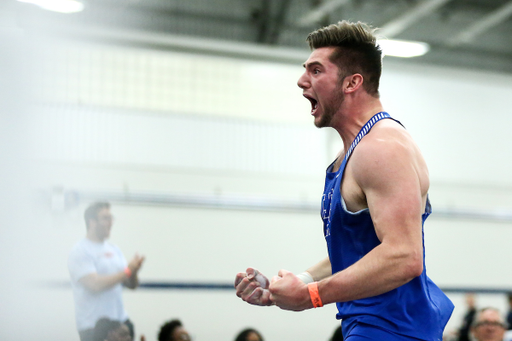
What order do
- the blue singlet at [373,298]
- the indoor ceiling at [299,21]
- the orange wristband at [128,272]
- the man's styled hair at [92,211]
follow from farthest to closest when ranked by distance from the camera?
the indoor ceiling at [299,21], the man's styled hair at [92,211], the orange wristband at [128,272], the blue singlet at [373,298]

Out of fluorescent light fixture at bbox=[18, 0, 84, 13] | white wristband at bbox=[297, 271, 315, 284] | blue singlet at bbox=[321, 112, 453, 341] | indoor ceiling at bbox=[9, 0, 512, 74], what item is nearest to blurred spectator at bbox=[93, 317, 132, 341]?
white wristband at bbox=[297, 271, 315, 284]

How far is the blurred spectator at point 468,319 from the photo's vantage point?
17.3 ft

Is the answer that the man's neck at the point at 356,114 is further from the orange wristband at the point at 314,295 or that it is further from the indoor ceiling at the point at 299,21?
the indoor ceiling at the point at 299,21

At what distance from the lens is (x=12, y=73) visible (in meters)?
4.79

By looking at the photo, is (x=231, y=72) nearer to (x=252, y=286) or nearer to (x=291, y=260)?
(x=291, y=260)

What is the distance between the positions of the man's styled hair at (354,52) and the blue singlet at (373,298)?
0.47 feet

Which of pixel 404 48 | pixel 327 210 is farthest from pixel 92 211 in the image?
pixel 404 48

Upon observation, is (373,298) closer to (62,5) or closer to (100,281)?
(100,281)

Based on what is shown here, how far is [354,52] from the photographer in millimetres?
1586

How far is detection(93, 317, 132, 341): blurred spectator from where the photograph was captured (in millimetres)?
3139

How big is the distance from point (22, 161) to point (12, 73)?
2.98 feet

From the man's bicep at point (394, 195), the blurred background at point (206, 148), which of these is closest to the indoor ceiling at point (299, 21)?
the blurred background at point (206, 148)

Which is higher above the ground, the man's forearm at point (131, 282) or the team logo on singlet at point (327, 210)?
the team logo on singlet at point (327, 210)

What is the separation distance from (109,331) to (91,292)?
0.82 feet
